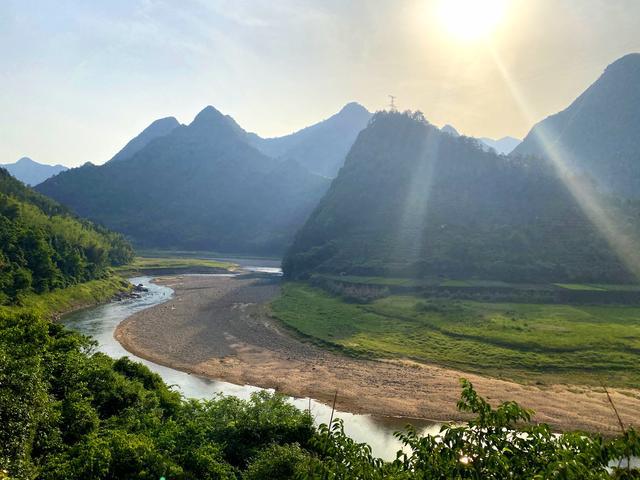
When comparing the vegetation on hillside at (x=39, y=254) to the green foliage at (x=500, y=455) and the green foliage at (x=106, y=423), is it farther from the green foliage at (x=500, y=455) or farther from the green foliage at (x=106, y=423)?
the green foliage at (x=500, y=455)

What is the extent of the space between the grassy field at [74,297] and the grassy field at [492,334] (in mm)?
46389

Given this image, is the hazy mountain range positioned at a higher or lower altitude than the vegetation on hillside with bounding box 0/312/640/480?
higher

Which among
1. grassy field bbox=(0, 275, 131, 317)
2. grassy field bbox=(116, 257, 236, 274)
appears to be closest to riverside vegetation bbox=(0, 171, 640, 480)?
grassy field bbox=(0, 275, 131, 317)

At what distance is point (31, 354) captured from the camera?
2848cm

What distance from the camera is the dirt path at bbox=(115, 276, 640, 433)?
150ft

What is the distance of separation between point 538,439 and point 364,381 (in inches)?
1780

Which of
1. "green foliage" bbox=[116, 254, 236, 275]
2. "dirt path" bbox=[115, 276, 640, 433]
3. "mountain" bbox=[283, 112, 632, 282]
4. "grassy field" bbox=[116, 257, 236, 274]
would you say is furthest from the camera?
"green foliage" bbox=[116, 254, 236, 275]

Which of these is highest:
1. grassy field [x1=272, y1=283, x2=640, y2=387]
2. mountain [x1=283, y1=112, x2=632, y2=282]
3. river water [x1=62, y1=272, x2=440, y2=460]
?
mountain [x1=283, y1=112, x2=632, y2=282]

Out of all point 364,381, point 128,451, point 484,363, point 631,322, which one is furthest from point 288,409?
point 631,322

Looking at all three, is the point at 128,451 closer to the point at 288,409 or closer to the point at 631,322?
the point at 288,409

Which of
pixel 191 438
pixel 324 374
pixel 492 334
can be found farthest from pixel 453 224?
pixel 191 438

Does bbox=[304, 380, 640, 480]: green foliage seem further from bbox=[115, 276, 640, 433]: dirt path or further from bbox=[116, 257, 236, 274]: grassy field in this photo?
bbox=[116, 257, 236, 274]: grassy field

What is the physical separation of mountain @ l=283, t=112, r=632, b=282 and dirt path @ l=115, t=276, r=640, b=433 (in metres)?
62.2

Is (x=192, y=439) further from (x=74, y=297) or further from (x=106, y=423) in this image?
(x=74, y=297)
